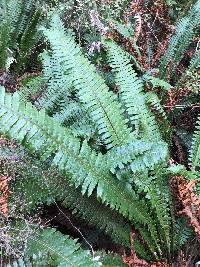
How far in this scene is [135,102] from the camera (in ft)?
8.60

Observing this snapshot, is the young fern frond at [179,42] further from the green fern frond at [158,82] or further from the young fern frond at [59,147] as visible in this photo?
the young fern frond at [59,147]

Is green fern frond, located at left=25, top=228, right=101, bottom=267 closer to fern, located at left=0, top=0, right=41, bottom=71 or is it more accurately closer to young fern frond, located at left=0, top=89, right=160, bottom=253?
young fern frond, located at left=0, top=89, right=160, bottom=253

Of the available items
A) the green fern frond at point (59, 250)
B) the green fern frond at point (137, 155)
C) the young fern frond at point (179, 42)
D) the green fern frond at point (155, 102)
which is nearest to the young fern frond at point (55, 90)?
→ the green fern frond at point (155, 102)

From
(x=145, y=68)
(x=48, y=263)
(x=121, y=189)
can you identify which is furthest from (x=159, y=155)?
(x=145, y=68)

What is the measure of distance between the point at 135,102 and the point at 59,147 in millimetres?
741

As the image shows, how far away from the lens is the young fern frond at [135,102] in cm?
254

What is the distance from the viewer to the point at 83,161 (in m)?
2.11

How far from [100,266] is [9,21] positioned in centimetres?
255

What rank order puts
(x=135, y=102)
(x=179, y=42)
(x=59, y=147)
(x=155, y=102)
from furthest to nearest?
(x=179, y=42)
(x=155, y=102)
(x=135, y=102)
(x=59, y=147)

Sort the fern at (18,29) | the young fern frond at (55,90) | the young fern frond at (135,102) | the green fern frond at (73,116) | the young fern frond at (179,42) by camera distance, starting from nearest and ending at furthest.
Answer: the young fern frond at (135,102) → the green fern frond at (73,116) → the young fern frond at (55,90) → the young fern frond at (179,42) → the fern at (18,29)

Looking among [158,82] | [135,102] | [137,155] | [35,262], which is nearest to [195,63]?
[158,82]

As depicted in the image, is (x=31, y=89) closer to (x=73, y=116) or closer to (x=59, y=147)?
(x=73, y=116)

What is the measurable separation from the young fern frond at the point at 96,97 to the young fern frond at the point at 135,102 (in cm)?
13

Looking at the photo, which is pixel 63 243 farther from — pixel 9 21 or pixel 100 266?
pixel 9 21
